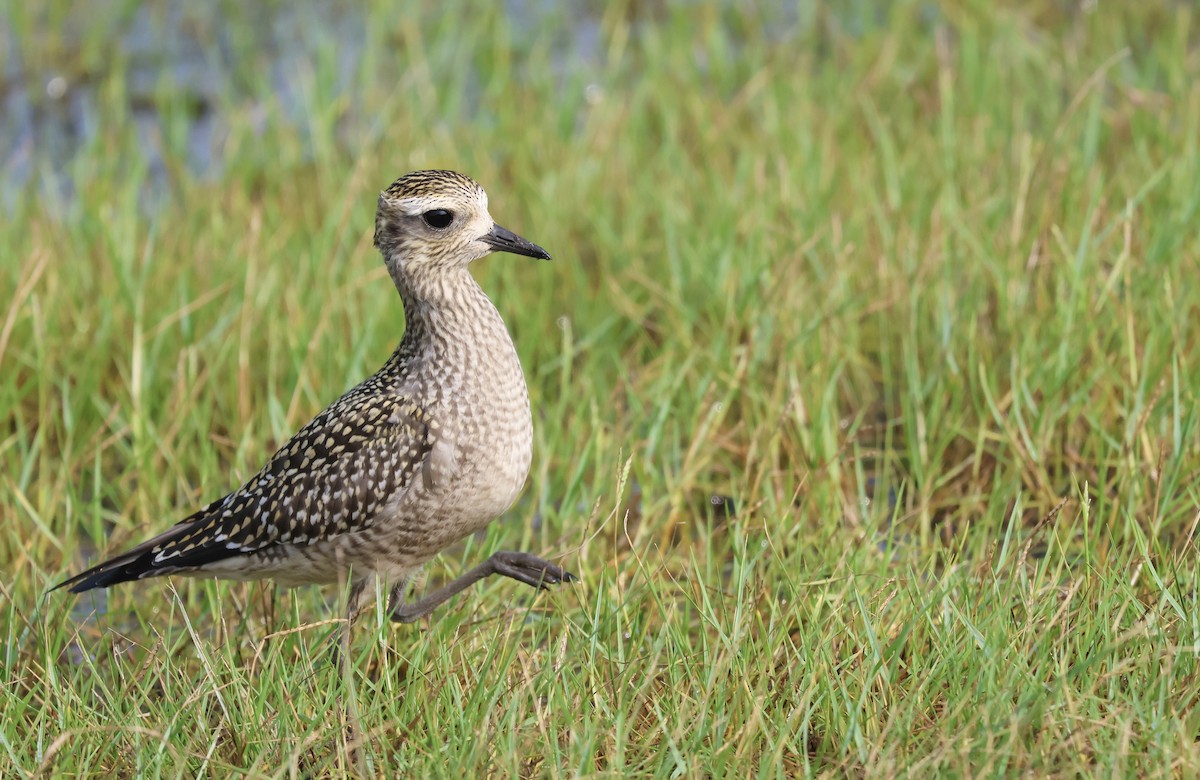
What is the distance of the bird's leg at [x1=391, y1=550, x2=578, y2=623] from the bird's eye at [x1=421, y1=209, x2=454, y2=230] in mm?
948

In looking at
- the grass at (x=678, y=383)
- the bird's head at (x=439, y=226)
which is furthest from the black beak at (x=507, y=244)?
the grass at (x=678, y=383)

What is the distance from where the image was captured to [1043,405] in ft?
18.2

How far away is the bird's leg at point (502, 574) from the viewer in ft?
15.1

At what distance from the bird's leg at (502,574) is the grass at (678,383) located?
83 mm

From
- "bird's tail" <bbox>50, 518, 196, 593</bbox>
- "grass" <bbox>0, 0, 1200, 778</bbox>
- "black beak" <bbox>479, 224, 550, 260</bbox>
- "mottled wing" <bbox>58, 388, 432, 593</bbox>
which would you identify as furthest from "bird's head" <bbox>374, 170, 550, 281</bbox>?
"bird's tail" <bbox>50, 518, 196, 593</bbox>

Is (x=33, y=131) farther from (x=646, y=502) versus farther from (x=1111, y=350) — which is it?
(x=1111, y=350)

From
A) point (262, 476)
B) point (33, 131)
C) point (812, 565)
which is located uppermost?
point (33, 131)

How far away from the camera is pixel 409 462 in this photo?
4.56 m

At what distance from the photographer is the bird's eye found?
186 inches

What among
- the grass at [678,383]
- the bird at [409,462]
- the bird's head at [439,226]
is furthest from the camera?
the bird's head at [439,226]

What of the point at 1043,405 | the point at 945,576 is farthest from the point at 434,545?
the point at 1043,405

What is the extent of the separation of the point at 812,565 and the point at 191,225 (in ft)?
13.2

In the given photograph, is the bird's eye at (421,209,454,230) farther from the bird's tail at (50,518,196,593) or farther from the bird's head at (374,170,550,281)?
the bird's tail at (50,518,196,593)

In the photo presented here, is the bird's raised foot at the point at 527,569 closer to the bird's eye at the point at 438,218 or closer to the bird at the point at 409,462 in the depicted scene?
the bird at the point at 409,462
